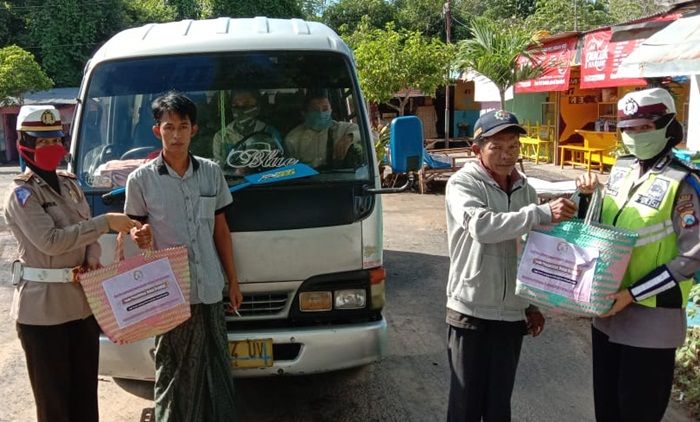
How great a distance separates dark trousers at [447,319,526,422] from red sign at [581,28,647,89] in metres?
11.1

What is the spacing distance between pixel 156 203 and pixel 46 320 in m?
0.72

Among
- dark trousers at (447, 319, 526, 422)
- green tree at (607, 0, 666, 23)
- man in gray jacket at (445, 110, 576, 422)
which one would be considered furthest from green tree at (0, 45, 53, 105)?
green tree at (607, 0, 666, 23)

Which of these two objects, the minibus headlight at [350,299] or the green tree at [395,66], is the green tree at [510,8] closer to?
the green tree at [395,66]

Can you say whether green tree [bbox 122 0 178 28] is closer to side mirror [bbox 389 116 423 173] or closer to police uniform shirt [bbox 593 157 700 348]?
side mirror [bbox 389 116 423 173]

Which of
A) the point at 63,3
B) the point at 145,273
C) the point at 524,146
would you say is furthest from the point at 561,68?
the point at 63,3

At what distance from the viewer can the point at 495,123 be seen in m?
2.69

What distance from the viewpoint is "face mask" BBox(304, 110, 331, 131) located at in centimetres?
391

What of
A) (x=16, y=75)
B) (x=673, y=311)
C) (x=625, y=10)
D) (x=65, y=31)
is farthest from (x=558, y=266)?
(x=625, y=10)

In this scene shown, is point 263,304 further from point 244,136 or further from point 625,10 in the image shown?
point 625,10

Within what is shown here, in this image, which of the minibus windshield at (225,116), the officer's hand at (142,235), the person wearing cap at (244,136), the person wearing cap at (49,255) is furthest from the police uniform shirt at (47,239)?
the person wearing cap at (244,136)

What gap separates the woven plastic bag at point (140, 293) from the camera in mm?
2826

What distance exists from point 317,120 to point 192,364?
1641mm

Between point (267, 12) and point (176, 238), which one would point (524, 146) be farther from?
point (176, 238)

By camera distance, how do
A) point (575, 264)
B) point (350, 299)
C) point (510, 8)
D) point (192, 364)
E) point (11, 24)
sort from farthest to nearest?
point (510, 8) < point (11, 24) < point (350, 299) < point (192, 364) < point (575, 264)
